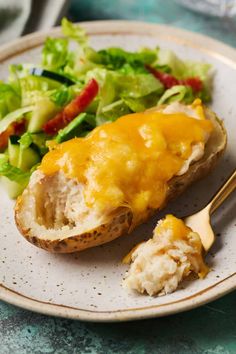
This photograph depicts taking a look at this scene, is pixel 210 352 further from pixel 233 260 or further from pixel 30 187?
pixel 30 187

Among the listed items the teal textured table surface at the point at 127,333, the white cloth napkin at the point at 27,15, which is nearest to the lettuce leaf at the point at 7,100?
the white cloth napkin at the point at 27,15

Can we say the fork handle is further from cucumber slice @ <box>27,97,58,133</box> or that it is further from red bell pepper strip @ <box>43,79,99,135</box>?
cucumber slice @ <box>27,97,58,133</box>

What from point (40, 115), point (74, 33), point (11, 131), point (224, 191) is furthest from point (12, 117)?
point (224, 191)

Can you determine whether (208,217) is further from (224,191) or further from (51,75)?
(51,75)

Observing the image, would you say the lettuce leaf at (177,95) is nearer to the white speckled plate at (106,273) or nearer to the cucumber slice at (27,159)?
the white speckled plate at (106,273)

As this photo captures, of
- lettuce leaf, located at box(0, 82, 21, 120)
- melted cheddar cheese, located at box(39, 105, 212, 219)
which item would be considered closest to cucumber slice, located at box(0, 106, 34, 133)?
lettuce leaf, located at box(0, 82, 21, 120)

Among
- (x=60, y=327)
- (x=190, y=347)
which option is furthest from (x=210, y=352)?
(x=60, y=327)


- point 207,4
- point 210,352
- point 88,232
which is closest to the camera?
point 210,352
